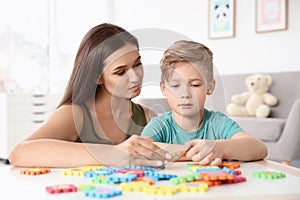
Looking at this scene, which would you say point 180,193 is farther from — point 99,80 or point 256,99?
point 256,99

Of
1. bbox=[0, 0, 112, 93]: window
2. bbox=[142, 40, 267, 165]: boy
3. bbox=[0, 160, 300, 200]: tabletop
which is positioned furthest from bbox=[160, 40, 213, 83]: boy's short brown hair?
bbox=[0, 0, 112, 93]: window

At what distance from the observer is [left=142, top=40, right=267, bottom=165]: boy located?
1.00 meters

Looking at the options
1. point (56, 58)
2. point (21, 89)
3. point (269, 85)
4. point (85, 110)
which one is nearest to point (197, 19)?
point (269, 85)

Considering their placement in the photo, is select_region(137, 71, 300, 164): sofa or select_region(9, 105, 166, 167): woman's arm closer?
select_region(9, 105, 166, 167): woman's arm

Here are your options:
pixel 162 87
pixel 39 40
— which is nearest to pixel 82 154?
pixel 162 87

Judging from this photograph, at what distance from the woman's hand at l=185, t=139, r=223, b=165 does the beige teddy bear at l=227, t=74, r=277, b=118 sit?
2.84 m

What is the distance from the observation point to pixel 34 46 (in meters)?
5.34

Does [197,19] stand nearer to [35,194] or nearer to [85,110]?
[85,110]

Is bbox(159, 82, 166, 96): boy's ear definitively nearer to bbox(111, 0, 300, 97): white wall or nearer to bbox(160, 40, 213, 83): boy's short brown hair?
bbox(160, 40, 213, 83): boy's short brown hair

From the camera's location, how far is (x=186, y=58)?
1.11 meters

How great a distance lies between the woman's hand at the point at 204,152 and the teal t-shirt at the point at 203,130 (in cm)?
17

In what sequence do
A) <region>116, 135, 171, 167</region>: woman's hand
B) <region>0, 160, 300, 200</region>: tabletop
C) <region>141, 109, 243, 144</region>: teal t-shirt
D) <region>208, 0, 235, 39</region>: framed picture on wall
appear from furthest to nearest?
1. <region>208, 0, 235, 39</region>: framed picture on wall
2. <region>141, 109, 243, 144</region>: teal t-shirt
3. <region>116, 135, 171, 167</region>: woman's hand
4. <region>0, 160, 300, 200</region>: tabletop

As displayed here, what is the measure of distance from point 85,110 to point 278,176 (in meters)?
0.61

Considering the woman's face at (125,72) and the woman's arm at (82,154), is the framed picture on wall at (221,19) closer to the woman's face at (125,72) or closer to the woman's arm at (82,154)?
the woman's face at (125,72)
